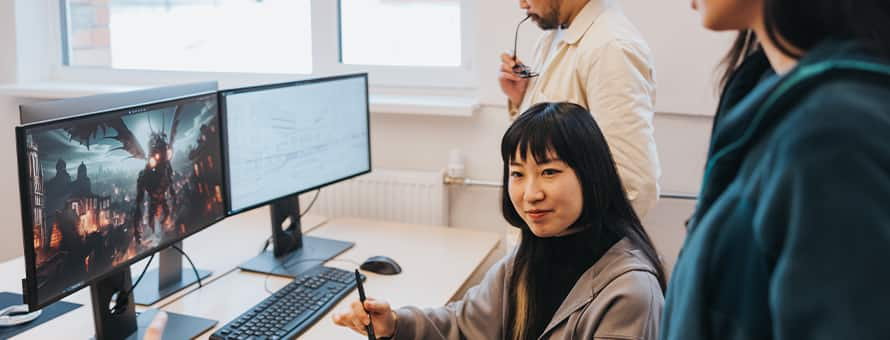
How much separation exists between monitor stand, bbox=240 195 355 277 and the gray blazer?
581 millimetres

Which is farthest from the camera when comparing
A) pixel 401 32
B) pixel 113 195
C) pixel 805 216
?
pixel 401 32

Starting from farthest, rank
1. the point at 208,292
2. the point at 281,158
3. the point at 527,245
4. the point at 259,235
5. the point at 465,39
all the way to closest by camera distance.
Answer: the point at 465,39 → the point at 259,235 → the point at 281,158 → the point at 208,292 → the point at 527,245

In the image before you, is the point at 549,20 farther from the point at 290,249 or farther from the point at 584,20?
the point at 290,249

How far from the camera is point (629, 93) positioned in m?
1.68

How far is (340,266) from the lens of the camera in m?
2.01

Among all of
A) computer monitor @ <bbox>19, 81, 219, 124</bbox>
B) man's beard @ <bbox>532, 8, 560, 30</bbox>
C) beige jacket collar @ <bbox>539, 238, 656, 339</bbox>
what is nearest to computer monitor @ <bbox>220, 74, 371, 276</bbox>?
computer monitor @ <bbox>19, 81, 219, 124</bbox>

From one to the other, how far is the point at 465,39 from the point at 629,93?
3.24 ft

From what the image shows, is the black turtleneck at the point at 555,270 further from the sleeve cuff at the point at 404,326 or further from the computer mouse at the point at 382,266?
the computer mouse at the point at 382,266

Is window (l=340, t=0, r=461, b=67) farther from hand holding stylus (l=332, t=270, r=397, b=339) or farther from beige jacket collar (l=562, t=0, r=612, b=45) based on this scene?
hand holding stylus (l=332, t=270, r=397, b=339)

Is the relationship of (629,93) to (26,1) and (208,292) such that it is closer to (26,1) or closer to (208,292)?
(208,292)

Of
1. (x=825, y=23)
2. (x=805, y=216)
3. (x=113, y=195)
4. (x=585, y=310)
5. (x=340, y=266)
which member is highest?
(x=825, y=23)

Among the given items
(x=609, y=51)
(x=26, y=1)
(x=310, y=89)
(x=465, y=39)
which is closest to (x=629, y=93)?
(x=609, y=51)

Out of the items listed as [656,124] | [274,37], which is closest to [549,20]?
[656,124]

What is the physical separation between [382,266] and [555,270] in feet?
2.13
